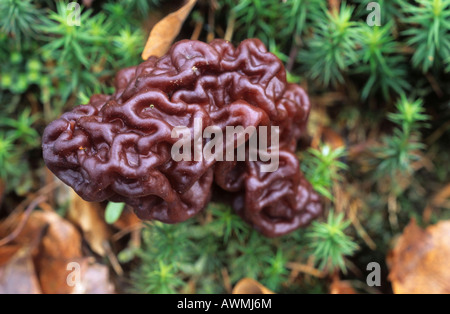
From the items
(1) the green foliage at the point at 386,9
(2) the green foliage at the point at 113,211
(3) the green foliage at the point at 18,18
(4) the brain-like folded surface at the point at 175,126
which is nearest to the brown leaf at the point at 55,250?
(2) the green foliage at the point at 113,211

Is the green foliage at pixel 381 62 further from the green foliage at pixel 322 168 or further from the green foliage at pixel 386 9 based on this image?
the green foliage at pixel 322 168

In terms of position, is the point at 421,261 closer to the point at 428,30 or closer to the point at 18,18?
the point at 428,30

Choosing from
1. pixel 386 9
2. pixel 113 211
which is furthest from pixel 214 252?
pixel 386 9

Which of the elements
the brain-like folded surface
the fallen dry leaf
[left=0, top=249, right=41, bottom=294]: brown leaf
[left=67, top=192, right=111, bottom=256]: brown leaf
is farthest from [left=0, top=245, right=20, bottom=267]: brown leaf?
the fallen dry leaf

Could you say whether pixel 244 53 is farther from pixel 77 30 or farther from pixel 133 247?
pixel 133 247

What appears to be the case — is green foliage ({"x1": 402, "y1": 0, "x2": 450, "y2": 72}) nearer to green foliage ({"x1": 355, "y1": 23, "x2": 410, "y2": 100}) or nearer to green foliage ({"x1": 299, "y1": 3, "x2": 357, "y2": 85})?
green foliage ({"x1": 355, "y1": 23, "x2": 410, "y2": 100})
